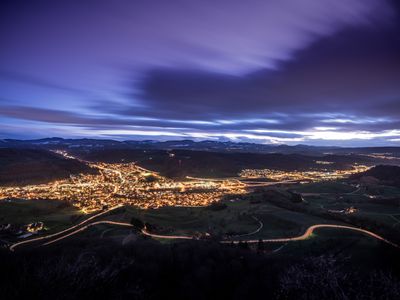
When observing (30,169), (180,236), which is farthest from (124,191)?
(180,236)

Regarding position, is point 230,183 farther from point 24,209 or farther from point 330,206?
point 24,209

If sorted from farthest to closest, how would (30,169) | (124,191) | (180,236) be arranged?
(30,169), (124,191), (180,236)

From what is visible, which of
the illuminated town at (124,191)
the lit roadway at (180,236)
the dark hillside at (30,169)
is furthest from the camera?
the dark hillside at (30,169)

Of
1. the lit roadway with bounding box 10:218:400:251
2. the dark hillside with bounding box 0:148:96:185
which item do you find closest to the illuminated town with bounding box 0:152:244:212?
the dark hillside with bounding box 0:148:96:185

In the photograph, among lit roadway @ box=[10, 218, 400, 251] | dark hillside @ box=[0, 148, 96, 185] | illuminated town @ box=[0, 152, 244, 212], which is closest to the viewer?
lit roadway @ box=[10, 218, 400, 251]

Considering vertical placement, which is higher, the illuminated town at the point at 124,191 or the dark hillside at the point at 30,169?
the dark hillside at the point at 30,169

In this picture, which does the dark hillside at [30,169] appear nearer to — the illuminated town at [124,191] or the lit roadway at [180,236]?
the illuminated town at [124,191]

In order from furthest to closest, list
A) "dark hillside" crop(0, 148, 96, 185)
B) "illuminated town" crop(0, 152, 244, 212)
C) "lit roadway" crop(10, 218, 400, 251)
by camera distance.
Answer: "dark hillside" crop(0, 148, 96, 185) → "illuminated town" crop(0, 152, 244, 212) → "lit roadway" crop(10, 218, 400, 251)

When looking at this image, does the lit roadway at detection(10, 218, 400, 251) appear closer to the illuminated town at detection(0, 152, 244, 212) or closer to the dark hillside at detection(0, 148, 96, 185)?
the illuminated town at detection(0, 152, 244, 212)

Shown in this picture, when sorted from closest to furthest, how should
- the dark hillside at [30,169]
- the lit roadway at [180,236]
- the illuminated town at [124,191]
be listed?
the lit roadway at [180,236] < the illuminated town at [124,191] < the dark hillside at [30,169]

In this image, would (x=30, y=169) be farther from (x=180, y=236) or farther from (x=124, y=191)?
(x=180, y=236)

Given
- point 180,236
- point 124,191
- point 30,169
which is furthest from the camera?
point 30,169

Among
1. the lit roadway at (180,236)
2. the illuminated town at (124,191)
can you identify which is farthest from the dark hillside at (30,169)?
the lit roadway at (180,236)
